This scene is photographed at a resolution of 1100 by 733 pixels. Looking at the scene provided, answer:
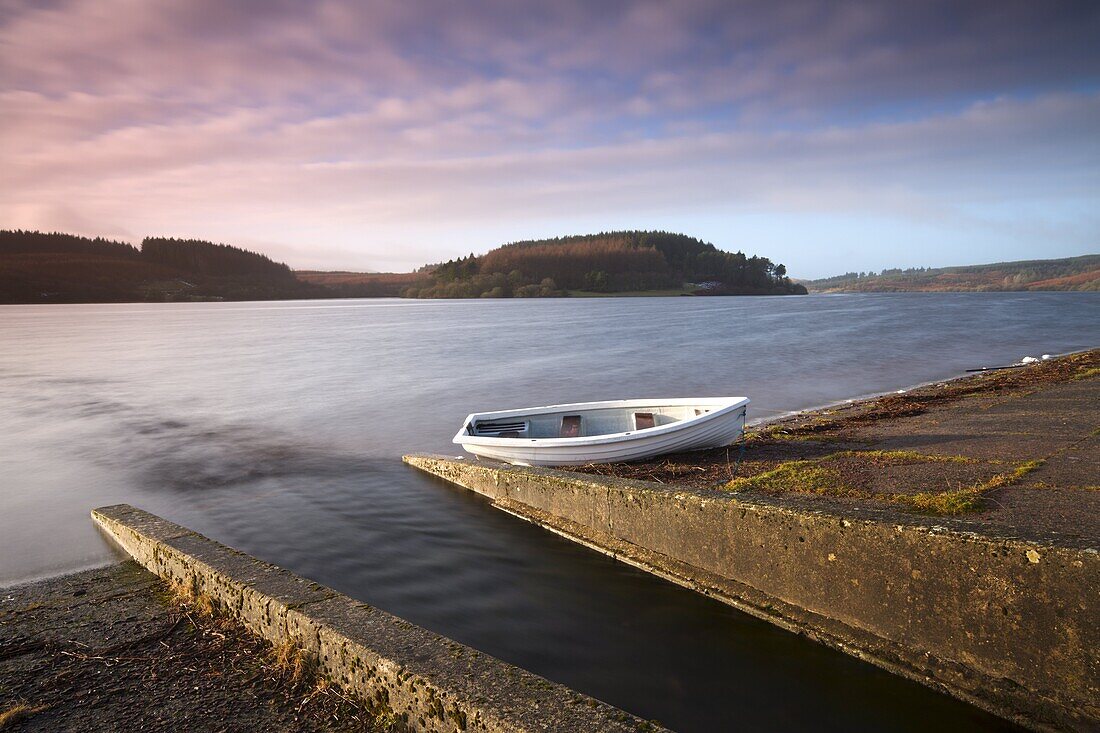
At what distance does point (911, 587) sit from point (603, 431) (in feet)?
25.0

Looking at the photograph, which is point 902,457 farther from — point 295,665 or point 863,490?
point 295,665

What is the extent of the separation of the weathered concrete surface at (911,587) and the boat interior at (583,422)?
5.12 m

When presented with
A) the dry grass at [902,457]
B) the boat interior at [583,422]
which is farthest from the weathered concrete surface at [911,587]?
the boat interior at [583,422]

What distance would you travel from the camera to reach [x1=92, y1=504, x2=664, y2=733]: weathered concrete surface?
3.28m

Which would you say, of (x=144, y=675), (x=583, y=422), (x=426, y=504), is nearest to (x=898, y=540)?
(x=144, y=675)

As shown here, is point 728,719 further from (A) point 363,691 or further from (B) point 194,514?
(B) point 194,514

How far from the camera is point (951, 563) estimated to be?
428 centimetres

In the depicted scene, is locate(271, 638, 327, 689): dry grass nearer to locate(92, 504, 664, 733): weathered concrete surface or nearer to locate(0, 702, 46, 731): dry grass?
locate(92, 504, 664, 733): weathered concrete surface

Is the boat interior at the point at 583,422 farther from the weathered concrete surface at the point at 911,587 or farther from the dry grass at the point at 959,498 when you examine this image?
the weathered concrete surface at the point at 911,587

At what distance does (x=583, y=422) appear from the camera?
11984mm

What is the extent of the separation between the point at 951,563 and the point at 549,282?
179 meters

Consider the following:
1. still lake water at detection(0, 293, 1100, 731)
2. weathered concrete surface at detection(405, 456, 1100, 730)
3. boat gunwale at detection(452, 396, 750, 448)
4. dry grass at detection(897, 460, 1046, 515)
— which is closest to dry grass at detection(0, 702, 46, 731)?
still lake water at detection(0, 293, 1100, 731)

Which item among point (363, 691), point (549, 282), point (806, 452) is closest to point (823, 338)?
point (806, 452)

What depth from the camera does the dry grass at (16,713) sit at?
11.8ft
